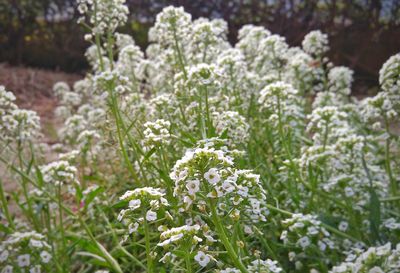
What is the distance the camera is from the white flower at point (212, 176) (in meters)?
1.54

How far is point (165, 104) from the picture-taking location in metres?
3.20

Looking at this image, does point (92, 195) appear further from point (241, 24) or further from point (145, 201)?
point (241, 24)

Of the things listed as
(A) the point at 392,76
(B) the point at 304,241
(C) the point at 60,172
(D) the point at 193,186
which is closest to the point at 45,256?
(C) the point at 60,172

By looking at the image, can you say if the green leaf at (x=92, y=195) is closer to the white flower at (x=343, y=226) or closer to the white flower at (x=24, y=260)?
the white flower at (x=24, y=260)

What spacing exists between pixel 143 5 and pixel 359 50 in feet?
14.0

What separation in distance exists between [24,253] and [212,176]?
137 centimetres

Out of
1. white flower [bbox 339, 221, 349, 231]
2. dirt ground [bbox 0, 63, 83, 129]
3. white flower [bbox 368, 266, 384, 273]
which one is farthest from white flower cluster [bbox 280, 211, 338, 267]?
dirt ground [bbox 0, 63, 83, 129]

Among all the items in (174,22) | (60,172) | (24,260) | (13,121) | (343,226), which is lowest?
(343,226)

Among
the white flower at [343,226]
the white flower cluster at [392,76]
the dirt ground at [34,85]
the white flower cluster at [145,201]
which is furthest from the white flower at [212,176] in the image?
the dirt ground at [34,85]

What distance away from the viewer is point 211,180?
1550 mm

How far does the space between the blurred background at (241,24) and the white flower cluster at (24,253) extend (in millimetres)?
3044

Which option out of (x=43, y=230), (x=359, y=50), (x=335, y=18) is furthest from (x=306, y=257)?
(x=335, y=18)

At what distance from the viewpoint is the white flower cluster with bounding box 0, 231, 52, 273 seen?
246 cm

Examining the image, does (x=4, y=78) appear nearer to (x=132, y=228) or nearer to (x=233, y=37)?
(x=233, y=37)
